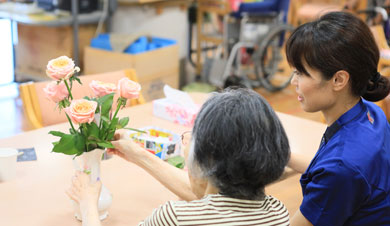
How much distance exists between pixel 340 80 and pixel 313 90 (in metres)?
0.08

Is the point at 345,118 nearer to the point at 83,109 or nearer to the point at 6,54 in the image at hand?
the point at 83,109

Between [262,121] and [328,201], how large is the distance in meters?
0.34

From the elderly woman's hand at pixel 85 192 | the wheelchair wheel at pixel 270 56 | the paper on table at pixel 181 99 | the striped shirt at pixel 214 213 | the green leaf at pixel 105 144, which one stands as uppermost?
the green leaf at pixel 105 144

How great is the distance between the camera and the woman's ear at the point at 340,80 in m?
1.32

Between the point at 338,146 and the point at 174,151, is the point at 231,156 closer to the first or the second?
the point at 338,146

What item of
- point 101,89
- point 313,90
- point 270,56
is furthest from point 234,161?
point 270,56

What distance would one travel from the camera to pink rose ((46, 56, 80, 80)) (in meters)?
1.33

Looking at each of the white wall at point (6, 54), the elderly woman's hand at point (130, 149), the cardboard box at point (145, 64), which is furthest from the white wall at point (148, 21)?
the elderly woman's hand at point (130, 149)

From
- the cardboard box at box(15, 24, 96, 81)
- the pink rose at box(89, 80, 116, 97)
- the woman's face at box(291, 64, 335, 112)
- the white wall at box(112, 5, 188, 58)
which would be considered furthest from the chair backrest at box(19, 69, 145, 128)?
the white wall at box(112, 5, 188, 58)

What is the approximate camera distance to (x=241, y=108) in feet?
3.50

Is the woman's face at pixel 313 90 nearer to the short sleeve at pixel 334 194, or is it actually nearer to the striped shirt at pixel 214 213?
the short sleeve at pixel 334 194

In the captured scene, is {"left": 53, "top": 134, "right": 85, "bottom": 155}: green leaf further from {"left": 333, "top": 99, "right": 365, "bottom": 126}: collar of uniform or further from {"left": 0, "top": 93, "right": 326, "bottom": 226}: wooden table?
{"left": 333, "top": 99, "right": 365, "bottom": 126}: collar of uniform

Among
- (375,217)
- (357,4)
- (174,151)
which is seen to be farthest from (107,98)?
(357,4)

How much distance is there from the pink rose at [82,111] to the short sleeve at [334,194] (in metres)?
0.58
